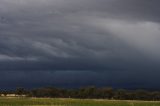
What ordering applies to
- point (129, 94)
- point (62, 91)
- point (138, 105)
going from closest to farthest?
point (138, 105) → point (129, 94) → point (62, 91)

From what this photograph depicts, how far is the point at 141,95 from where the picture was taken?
14625 centimetres

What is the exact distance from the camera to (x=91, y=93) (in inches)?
5915

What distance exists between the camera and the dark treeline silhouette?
144m

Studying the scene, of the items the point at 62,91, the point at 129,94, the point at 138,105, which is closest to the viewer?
the point at 138,105

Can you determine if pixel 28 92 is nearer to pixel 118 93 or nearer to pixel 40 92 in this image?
pixel 40 92

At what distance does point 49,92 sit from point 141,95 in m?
29.9

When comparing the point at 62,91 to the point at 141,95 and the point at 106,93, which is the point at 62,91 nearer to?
the point at 106,93

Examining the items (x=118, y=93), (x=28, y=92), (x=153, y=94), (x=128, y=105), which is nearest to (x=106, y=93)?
(x=118, y=93)

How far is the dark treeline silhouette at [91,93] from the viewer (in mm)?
144125

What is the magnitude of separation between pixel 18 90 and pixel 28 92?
3446mm

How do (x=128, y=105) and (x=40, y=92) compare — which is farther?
(x=40, y=92)

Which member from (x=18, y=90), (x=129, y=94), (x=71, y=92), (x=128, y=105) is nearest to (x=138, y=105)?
(x=128, y=105)

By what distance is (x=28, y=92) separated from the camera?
516 feet

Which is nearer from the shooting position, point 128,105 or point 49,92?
point 128,105
